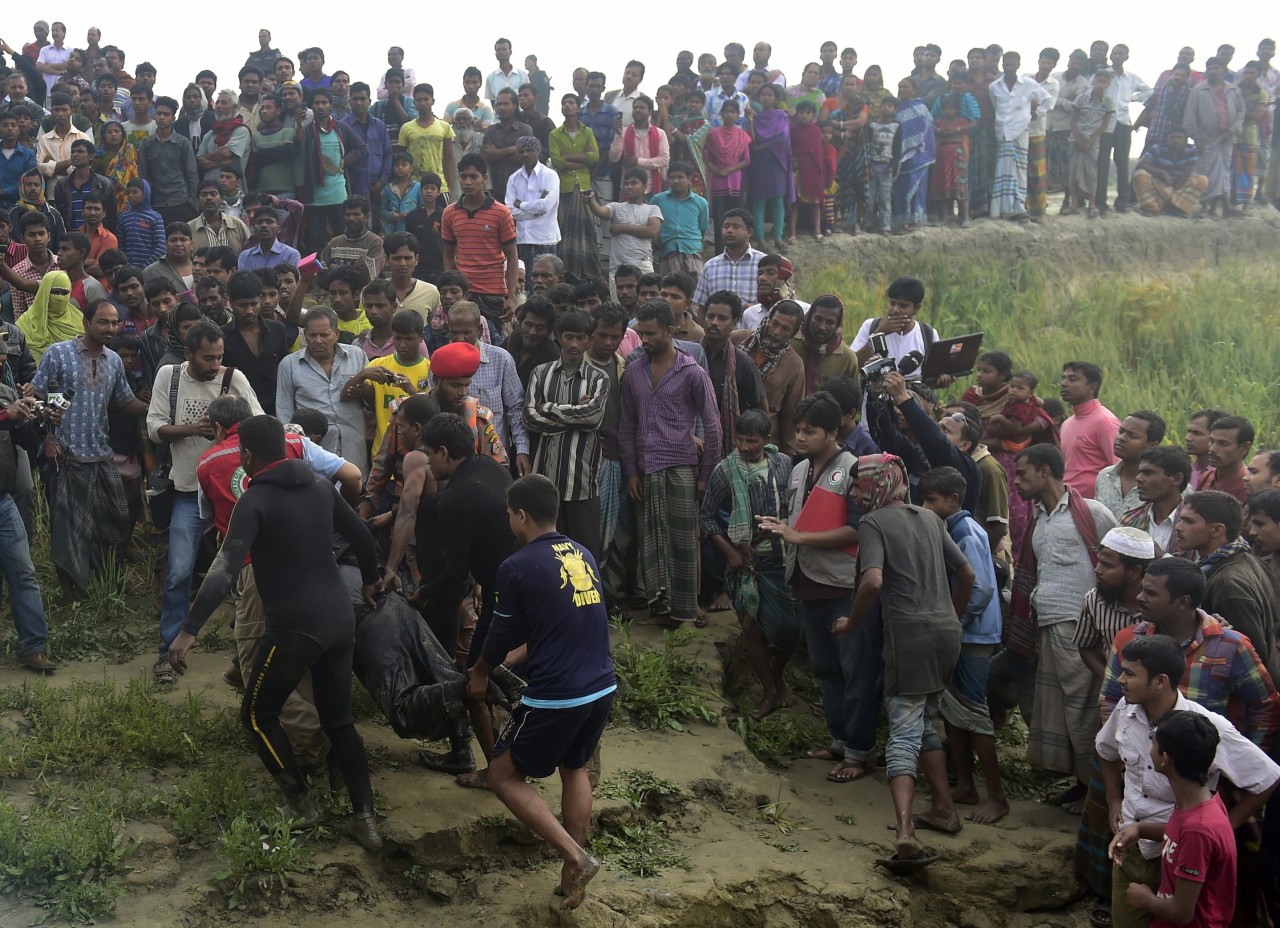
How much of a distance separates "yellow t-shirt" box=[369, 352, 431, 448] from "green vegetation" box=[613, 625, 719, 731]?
6.39 feet

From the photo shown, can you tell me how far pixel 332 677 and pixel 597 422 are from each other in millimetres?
2779

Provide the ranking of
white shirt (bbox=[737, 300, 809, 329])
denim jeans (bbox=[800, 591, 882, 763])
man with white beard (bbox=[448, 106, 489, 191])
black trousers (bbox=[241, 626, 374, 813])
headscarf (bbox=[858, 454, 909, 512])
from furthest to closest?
man with white beard (bbox=[448, 106, 489, 191]) < white shirt (bbox=[737, 300, 809, 329]) < denim jeans (bbox=[800, 591, 882, 763]) < headscarf (bbox=[858, 454, 909, 512]) < black trousers (bbox=[241, 626, 374, 813])

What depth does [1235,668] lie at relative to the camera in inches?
218

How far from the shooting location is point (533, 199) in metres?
11.8

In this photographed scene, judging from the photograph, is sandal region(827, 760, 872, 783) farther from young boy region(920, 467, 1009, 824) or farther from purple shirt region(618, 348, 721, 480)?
purple shirt region(618, 348, 721, 480)

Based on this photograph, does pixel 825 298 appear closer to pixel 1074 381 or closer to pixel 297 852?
pixel 1074 381

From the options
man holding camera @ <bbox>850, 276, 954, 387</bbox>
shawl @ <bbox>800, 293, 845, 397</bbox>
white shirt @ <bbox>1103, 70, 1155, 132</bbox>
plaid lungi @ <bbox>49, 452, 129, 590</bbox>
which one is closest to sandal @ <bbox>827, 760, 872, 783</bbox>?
man holding camera @ <bbox>850, 276, 954, 387</bbox>

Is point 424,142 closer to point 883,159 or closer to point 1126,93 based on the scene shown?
point 883,159

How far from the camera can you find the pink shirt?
26.9 feet

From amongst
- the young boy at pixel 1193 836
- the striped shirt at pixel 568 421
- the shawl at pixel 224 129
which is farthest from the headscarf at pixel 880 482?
the shawl at pixel 224 129

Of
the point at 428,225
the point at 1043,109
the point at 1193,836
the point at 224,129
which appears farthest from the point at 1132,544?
the point at 1043,109

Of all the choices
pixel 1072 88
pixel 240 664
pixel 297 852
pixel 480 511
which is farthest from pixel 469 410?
pixel 1072 88

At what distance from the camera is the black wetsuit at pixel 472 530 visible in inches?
238

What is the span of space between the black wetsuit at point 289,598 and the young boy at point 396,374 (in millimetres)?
2123
